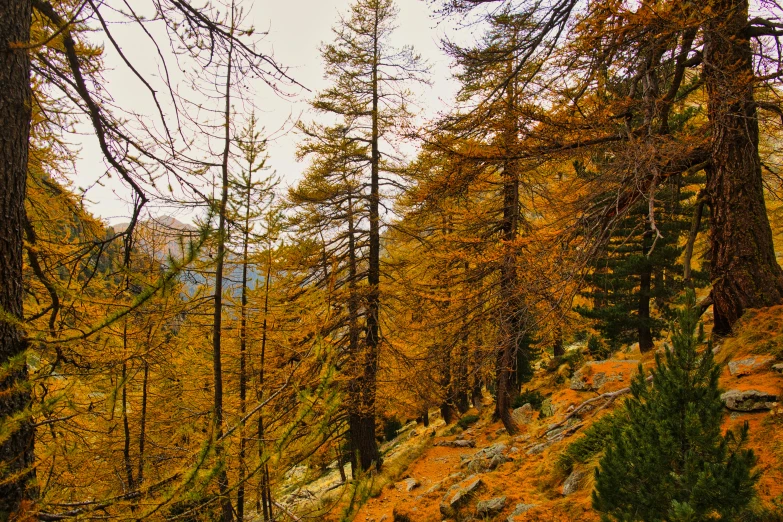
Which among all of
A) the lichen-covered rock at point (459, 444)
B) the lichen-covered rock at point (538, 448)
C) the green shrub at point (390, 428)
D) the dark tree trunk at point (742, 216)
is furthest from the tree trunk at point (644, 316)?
the green shrub at point (390, 428)

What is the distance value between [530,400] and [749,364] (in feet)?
26.5

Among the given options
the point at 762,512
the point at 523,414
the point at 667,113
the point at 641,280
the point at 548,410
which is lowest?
the point at 523,414

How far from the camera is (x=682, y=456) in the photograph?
7.95 ft

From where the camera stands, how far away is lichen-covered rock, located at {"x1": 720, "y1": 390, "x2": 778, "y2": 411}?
3.66 meters

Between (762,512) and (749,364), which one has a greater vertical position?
(749,364)

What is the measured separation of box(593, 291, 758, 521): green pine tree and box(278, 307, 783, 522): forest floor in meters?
0.45

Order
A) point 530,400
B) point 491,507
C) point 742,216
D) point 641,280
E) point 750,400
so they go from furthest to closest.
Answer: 1. point 641,280
2. point 530,400
3. point 491,507
4. point 742,216
5. point 750,400

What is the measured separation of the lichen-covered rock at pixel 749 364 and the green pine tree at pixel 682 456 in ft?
7.52

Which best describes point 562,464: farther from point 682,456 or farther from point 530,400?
point 530,400

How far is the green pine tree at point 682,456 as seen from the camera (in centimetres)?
217

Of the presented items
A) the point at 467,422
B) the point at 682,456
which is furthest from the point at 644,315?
the point at 682,456

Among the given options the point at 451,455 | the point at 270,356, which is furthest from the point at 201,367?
the point at 451,455

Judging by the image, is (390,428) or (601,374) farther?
(390,428)

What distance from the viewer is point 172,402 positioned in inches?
379
